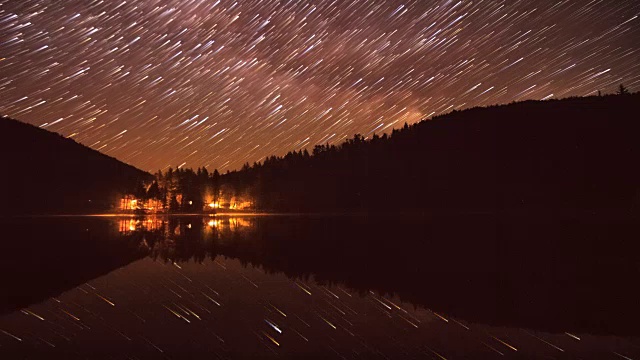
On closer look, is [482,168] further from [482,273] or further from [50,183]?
[50,183]

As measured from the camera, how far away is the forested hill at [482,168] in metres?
108

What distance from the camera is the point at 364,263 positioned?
18.3m

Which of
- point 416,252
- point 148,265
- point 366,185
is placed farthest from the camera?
point 366,185

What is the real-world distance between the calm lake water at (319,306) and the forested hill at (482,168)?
86.1 metres

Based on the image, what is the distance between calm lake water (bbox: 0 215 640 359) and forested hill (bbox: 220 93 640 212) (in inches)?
3390

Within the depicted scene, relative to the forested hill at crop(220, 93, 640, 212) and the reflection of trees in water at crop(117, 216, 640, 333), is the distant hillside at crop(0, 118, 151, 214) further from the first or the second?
the reflection of trees in water at crop(117, 216, 640, 333)

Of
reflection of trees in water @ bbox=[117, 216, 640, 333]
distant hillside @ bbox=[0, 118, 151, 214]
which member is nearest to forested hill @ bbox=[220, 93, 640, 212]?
distant hillside @ bbox=[0, 118, 151, 214]

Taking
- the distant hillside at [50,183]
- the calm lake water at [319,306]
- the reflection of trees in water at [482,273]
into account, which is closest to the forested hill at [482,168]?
the distant hillside at [50,183]

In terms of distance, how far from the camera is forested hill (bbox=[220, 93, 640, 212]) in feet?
354

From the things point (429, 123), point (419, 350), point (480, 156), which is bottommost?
point (419, 350)

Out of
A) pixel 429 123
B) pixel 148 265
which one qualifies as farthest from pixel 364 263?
pixel 429 123

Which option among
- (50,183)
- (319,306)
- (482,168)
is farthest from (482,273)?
(50,183)

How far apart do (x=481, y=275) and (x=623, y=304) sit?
15.4 ft

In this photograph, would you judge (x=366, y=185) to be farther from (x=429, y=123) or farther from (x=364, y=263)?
(x=364, y=263)
